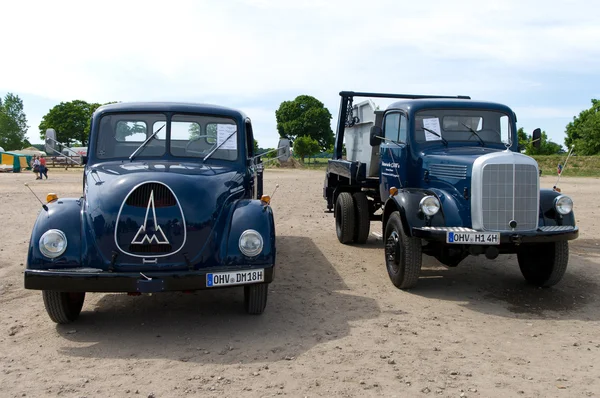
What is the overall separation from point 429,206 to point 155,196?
2964 millimetres

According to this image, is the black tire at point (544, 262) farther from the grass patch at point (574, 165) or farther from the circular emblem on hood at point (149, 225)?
the grass patch at point (574, 165)

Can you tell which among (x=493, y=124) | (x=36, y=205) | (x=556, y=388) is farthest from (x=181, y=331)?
(x=36, y=205)

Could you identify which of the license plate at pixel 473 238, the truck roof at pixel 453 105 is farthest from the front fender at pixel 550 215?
the truck roof at pixel 453 105

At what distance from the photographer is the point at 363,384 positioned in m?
3.98

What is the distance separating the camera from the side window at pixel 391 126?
320 inches

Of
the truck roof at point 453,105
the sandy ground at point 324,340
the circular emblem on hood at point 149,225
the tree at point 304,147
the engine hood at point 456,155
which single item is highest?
the tree at point 304,147

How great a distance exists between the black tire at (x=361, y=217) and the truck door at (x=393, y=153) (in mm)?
1082

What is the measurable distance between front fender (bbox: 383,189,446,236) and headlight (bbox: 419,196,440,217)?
0.07 metres

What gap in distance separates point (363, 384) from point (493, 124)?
16.3ft

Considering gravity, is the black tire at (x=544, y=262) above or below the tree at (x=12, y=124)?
below

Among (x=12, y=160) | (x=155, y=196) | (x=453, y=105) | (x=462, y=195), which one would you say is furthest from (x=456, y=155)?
(x=12, y=160)

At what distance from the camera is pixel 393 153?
8086mm

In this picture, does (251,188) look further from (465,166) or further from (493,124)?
(493,124)

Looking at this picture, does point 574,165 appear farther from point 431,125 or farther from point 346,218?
point 431,125
